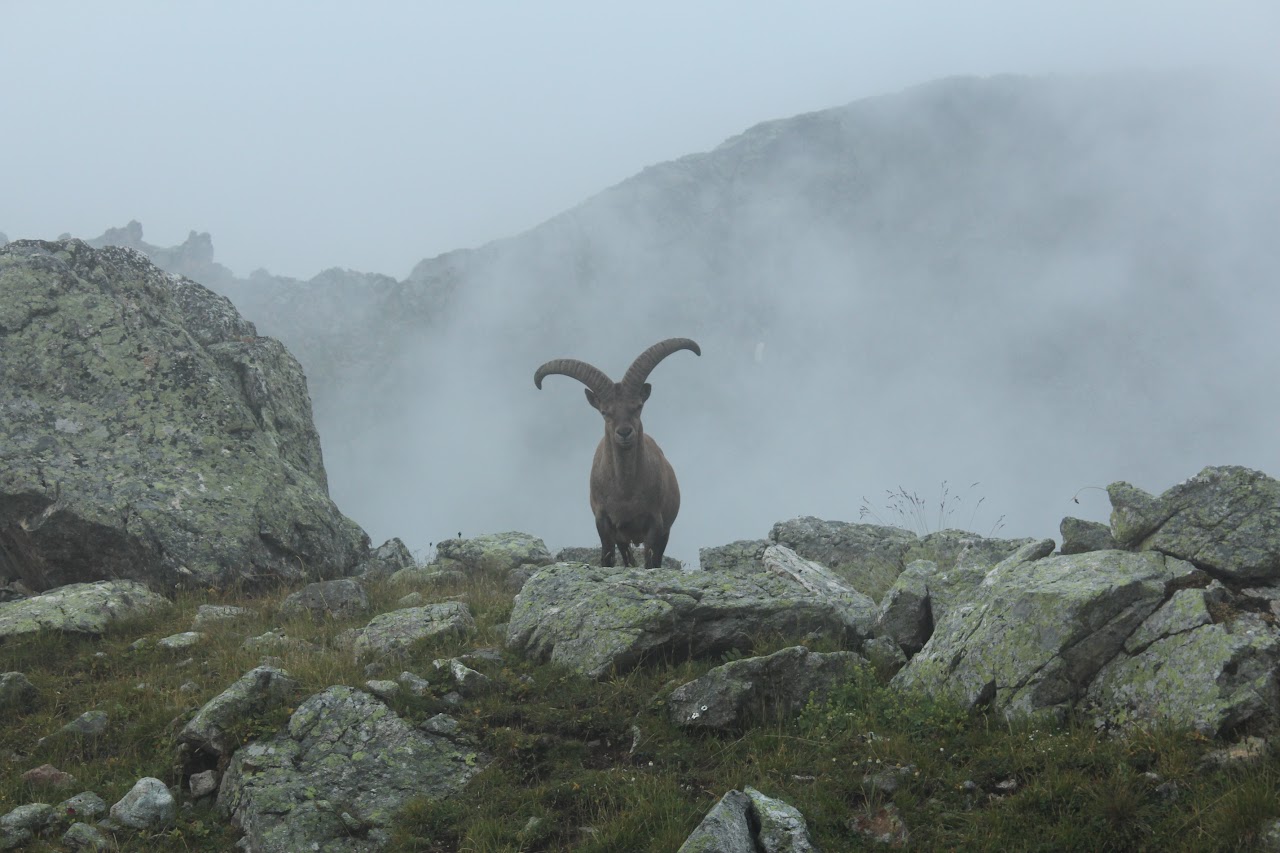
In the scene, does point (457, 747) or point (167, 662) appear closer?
point (457, 747)

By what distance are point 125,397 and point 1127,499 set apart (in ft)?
43.3

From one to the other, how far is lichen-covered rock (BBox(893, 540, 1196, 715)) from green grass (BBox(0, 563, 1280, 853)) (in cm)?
28

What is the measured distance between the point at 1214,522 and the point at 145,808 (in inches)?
340

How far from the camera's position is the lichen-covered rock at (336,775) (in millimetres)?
6910

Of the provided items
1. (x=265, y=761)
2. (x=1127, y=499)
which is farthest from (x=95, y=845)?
(x=1127, y=499)

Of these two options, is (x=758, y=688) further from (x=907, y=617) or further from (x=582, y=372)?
(x=582, y=372)

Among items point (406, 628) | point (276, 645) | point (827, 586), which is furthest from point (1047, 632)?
point (276, 645)

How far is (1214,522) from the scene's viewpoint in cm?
817

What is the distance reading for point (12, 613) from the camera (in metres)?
10.8

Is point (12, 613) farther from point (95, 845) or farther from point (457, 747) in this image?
point (457, 747)

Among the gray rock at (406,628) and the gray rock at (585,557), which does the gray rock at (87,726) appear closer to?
the gray rock at (406,628)

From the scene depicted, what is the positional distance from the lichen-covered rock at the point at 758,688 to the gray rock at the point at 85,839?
419 centimetres

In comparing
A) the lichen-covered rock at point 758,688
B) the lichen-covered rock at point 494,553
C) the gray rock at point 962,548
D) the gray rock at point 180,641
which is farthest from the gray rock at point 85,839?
the lichen-covered rock at point 494,553

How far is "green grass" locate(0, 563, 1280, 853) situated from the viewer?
20.0 ft
